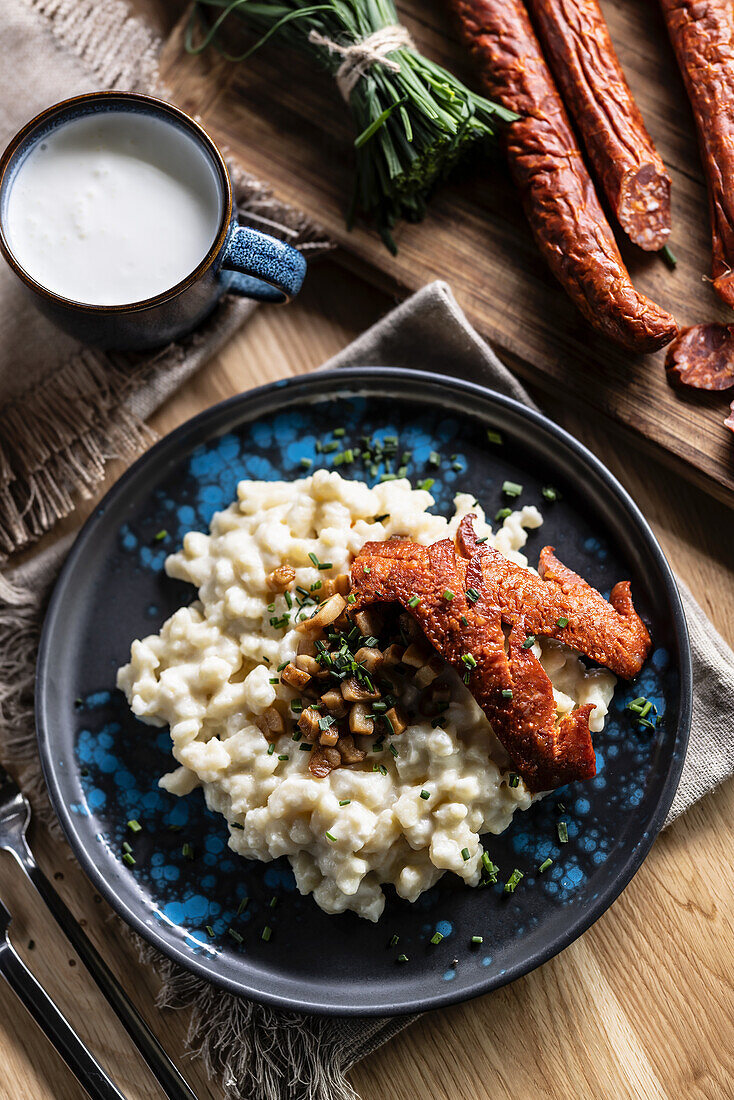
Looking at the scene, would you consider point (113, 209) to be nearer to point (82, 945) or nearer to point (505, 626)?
point (505, 626)

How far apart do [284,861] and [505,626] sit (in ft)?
3.00

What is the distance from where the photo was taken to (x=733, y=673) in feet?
7.98

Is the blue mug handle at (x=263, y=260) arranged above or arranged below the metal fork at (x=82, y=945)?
above

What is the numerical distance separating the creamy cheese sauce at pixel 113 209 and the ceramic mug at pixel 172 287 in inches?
1.0

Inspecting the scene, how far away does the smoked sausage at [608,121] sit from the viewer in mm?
2506

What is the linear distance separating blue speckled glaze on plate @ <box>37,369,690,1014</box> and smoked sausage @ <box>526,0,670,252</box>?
0.69 metres

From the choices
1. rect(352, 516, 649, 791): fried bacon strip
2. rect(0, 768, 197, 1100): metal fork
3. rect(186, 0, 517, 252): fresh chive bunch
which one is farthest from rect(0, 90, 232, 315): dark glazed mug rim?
rect(0, 768, 197, 1100): metal fork

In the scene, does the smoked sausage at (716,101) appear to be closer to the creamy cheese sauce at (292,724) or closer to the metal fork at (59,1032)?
the creamy cheese sauce at (292,724)

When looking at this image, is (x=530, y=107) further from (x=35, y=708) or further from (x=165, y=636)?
(x=35, y=708)

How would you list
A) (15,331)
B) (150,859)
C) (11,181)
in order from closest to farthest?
(11,181)
(150,859)
(15,331)

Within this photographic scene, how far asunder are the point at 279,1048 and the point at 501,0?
3.03 m

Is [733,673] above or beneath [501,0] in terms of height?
beneath

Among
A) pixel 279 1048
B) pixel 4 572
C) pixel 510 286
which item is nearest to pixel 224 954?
pixel 279 1048

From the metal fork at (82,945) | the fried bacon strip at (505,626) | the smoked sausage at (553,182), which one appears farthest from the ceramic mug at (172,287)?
the metal fork at (82,945)
